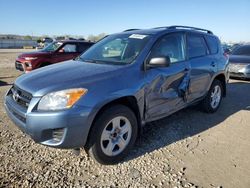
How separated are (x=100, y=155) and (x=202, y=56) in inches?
120

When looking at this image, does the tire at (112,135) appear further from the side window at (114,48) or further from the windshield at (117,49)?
the side window at (114,48)

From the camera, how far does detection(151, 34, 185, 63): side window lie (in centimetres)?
377

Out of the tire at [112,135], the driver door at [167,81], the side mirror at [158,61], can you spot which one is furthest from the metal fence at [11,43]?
the tire at [112,135]

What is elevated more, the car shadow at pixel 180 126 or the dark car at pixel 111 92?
the dark car at pixel 111 92

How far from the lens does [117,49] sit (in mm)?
4023

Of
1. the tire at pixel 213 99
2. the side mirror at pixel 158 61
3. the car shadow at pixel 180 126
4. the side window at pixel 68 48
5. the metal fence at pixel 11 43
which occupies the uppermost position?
the side mirror at pixel 158 61

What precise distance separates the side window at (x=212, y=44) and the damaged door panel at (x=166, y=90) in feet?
4.73

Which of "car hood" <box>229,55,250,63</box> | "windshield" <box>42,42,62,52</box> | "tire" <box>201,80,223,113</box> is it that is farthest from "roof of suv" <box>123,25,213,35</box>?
"windshield" <box>42,42,62,52</box>

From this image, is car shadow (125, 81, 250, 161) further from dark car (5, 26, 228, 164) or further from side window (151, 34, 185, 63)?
side window (151, 34, 185, 63)

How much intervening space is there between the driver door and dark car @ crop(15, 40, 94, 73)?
5.95 metres

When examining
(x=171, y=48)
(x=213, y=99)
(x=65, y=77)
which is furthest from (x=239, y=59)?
(x=65, y=77)

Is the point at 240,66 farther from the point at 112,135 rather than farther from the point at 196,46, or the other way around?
the point at 112,135

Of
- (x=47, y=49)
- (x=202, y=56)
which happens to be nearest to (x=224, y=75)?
(x=202, y=56)

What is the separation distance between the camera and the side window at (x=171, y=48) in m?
3.77
